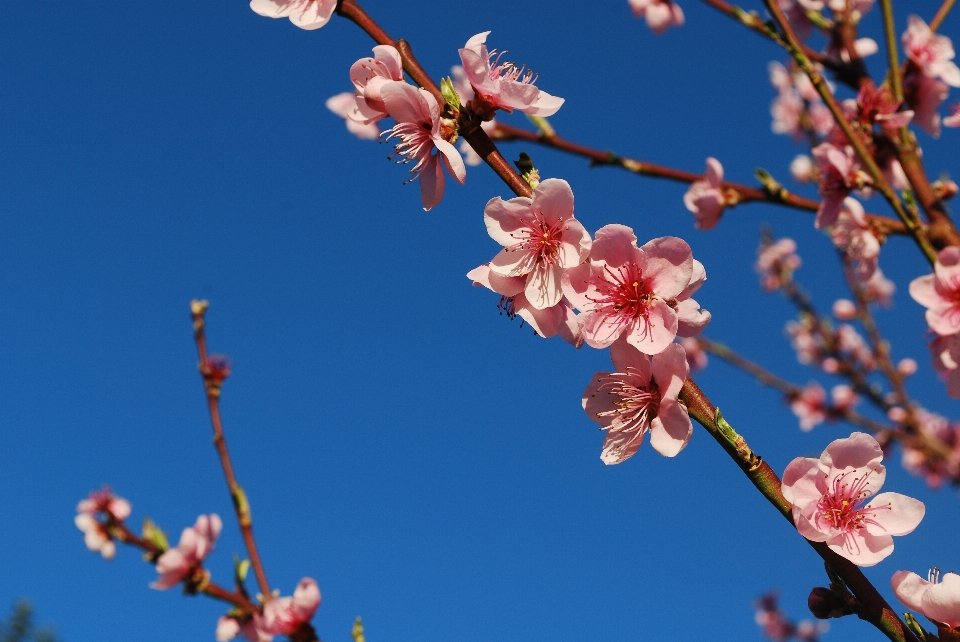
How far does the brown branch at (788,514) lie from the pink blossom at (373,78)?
3.03ft

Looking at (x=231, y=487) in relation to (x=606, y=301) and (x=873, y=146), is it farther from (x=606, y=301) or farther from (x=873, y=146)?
(x=873, y=146)

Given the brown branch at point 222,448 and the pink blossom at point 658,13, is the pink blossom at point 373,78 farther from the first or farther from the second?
the pink blossom at point 658,13

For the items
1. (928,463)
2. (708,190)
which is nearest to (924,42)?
(708,190)

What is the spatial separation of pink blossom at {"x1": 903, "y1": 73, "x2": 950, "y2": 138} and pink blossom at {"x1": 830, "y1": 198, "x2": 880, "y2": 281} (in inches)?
32.2

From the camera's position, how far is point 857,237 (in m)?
3.10

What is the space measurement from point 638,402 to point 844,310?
7.53 metres

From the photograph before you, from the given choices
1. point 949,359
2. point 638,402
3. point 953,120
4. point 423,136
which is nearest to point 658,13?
point 953,120

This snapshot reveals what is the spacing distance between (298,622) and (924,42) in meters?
3.63

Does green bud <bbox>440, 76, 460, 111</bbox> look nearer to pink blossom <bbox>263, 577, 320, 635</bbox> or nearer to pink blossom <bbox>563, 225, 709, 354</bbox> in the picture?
pink blossom <bbox>563, 225, 709, 354</bbox>

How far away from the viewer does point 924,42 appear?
3.37 metres

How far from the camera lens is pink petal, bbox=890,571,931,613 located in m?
1.32

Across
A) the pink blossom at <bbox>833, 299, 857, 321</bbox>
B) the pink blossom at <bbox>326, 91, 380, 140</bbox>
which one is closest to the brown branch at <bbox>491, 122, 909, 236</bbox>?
the pink blossom at <bbox>326, 91, 380, 140</bbox>

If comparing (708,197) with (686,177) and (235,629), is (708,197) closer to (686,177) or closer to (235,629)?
(686,177)

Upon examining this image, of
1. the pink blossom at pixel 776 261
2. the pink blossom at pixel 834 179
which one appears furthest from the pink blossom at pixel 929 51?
the pink blossom at pixel 776 261
